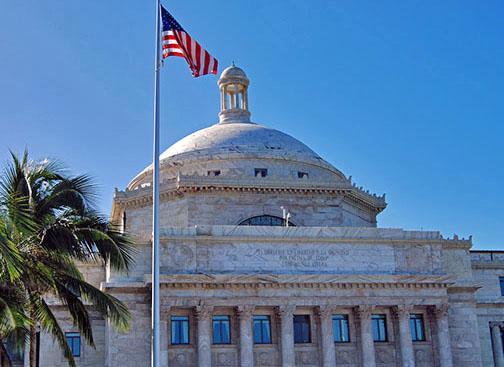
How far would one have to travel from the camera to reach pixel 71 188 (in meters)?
22.2

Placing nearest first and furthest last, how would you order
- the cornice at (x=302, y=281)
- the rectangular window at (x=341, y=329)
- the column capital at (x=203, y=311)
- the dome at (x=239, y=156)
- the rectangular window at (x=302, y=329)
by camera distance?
the cornice at (x=302, y=281)
the column capital at (x=203, y=311)
the rectangular window at (x=302, y=329)
the rectangular window at (x=341, y=329)
the dome at (x=239, y=156)

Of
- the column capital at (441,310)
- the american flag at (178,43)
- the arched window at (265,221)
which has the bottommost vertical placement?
the column capital at (441,310)

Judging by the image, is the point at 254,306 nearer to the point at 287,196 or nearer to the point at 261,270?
the point at 261,270

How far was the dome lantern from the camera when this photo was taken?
5744 centimetres

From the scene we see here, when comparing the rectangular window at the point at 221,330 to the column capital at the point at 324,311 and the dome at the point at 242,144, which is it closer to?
the column capital at the point at 324,311

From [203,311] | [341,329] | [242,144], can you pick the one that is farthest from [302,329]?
[242,144]

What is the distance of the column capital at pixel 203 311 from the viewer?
39.9m

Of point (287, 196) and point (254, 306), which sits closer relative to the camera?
point (254, 306)

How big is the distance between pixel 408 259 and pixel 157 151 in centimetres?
2292

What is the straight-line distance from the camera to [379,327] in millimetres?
43219

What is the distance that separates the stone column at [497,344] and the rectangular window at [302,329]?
1247 cm

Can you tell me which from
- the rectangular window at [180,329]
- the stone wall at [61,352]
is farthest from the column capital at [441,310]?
the stone wall at [61,352]

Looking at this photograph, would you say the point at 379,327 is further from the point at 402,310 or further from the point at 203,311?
→ the point at 203,311

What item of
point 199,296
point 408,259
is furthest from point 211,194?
point 408,259
